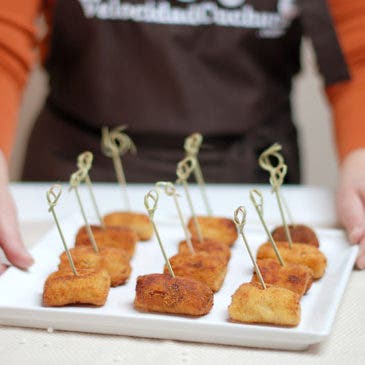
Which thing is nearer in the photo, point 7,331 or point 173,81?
point 7,331

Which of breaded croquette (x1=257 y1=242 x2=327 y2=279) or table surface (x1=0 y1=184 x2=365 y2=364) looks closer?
table surface (x1=0 y1=184 x2=365 y2=364)

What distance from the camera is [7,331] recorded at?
85 cm

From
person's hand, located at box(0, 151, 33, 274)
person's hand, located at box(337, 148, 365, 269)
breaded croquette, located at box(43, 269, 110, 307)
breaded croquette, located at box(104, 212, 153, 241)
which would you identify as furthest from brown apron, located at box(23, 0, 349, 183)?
breaded croquette, located at box(43, 269, 110, 307)

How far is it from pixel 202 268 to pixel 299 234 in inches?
6.8

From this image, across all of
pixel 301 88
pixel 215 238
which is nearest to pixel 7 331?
pixel 215 238

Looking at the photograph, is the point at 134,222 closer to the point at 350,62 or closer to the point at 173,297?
the point at 173,297

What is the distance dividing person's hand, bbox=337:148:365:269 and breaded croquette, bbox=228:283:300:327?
209mm

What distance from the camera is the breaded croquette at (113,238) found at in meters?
1.03

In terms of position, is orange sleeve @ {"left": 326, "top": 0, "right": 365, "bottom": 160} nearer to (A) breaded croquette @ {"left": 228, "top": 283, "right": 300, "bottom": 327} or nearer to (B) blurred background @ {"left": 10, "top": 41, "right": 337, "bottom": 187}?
(A) breaded croquette @ {"left": 228, "top": 283, "right": 300, "bottom": 327}

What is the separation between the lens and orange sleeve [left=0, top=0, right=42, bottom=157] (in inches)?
49.6

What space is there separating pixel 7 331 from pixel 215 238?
318mm

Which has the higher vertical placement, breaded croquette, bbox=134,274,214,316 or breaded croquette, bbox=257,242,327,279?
breaded croquette, bbox=257,242,327,279

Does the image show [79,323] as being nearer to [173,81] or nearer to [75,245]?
[75,245]

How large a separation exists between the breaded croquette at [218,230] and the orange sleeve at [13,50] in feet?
1.13
